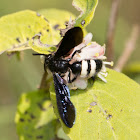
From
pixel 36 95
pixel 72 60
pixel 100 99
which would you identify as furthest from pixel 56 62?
pixel 36 95

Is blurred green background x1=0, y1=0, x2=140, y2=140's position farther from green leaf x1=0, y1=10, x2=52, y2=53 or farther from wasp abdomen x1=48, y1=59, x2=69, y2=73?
wasp abdomen x1=48, y1=59, x2=69, y2=73

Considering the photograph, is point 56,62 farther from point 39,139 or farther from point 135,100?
point 39,139

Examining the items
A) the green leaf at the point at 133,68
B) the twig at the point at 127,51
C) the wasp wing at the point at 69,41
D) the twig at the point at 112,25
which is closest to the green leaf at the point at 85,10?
the wasp wing at the point at 69,41

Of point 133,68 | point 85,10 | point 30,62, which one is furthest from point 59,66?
point 30,62

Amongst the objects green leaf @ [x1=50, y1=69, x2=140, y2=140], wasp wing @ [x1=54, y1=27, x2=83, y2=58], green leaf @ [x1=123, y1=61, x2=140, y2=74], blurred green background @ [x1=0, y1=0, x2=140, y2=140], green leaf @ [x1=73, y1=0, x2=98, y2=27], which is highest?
green leaf @ [x1=73, y1=0, x2=98, y2=27]

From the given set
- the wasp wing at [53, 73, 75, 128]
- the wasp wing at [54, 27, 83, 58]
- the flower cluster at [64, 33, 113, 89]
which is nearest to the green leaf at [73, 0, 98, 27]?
the wasp wing at [54, 27, 83, 58]

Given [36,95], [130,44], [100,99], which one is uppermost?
[100,99]
